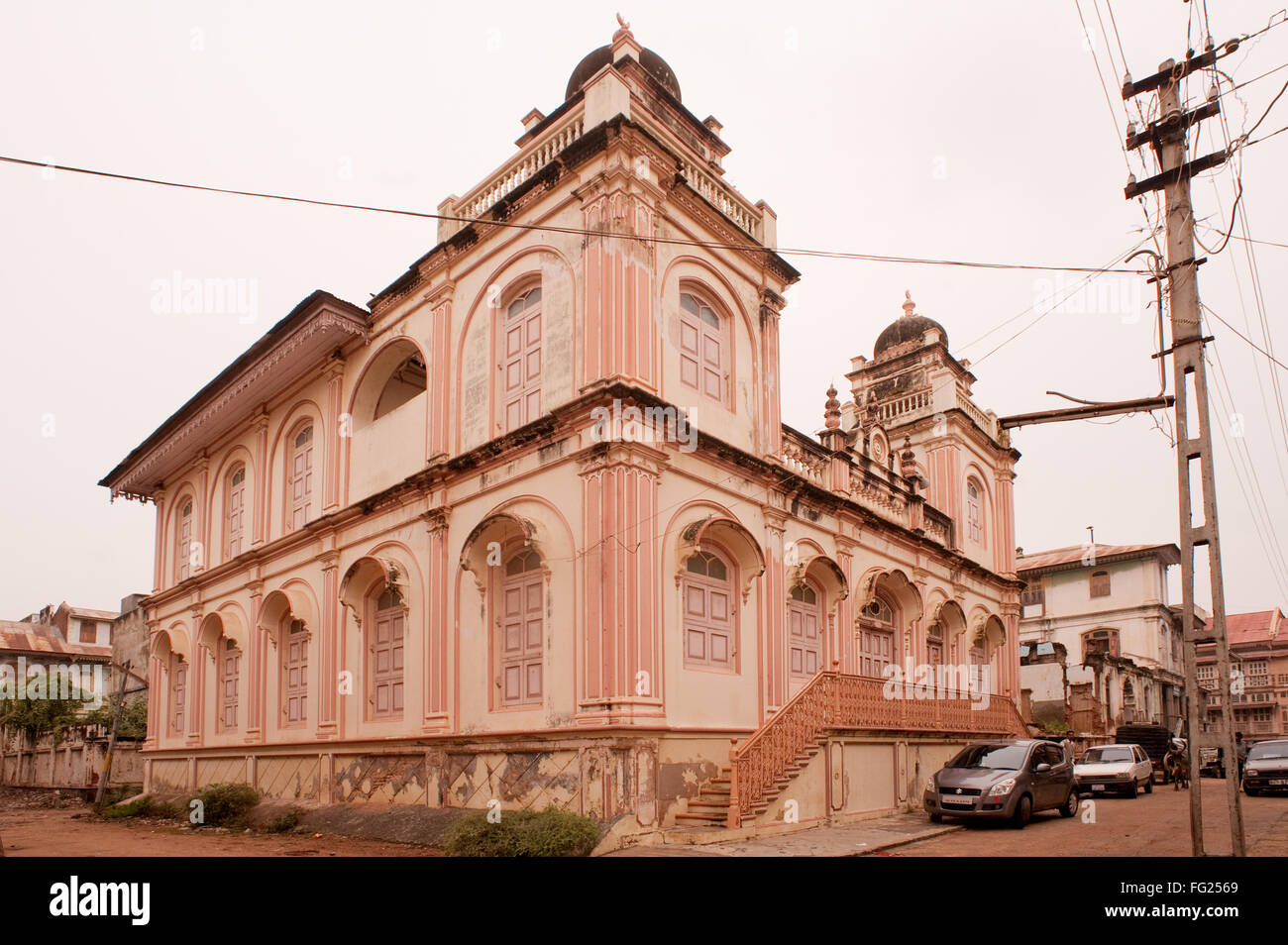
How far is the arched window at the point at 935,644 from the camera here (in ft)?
74.8

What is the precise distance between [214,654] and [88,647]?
127ft

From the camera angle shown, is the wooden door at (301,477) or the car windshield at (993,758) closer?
the car windshield at (993,758)

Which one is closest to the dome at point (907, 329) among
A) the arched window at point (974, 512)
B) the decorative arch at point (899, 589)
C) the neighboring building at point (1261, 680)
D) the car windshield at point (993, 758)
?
the arched window at point (974, 512)

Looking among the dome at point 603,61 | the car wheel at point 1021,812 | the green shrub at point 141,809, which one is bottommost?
the green shrub at point 141,809

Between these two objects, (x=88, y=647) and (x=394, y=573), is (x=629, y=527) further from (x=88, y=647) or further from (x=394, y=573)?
(x=88, y=647)

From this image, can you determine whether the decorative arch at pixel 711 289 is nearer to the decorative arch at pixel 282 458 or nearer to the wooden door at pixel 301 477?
the decorative arch at pixel 282 458

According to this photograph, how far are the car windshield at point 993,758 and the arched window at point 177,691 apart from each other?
19.3 m

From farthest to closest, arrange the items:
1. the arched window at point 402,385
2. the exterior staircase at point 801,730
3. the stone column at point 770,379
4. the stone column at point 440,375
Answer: the arched window at point 402,385 < the stone column at point 440,375 < the stone column at point 770,379 < the exterior staircase at point 801,730

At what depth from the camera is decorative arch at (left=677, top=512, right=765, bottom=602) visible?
587 inches

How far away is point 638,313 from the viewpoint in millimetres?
14445

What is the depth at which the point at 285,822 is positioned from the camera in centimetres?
1784

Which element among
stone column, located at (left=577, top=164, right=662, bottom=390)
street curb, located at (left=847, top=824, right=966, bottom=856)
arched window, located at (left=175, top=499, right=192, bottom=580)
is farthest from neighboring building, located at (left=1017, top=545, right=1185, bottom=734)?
arched window, located at (left=175, top=499, right=192, bottom=580)

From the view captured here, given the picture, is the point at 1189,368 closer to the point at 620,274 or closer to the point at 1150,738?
the point at 620,274

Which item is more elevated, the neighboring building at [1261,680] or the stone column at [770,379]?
the stone column at [770,379]
